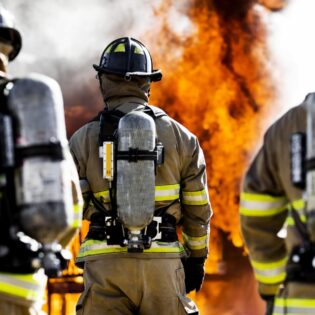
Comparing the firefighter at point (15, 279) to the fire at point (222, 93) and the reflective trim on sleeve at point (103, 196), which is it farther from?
the fire at point (222, 93)

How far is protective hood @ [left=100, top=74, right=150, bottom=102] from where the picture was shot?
253 inches

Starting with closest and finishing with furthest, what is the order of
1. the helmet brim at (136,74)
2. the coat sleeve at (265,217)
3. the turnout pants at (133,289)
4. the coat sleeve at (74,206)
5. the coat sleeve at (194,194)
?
the coat sleeve at (74,206) < the coat sleeve at (265,217) < the turnout pants at (133,289) < the coat sleeve at (194,194) < the helmet brim at (136,74)

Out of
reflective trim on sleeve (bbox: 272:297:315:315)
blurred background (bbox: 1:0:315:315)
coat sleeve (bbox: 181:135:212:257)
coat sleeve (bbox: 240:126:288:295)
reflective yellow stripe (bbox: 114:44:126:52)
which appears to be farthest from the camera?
blurred background (bbox: 1:0:315:315)

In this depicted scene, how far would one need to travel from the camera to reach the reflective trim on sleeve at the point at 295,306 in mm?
4020

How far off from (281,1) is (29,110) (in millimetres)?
7055

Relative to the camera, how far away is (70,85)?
10.4 meters

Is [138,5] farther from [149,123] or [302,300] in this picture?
[302,300]

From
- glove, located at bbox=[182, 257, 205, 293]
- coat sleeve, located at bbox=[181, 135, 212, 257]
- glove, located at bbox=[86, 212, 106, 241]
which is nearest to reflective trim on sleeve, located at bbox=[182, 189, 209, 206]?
coat sleeve, located at bbox=[181, 135, 212, 257]

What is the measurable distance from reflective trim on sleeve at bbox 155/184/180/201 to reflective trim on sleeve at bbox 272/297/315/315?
2061 millimetres

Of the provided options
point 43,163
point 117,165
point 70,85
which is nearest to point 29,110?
point 43,163

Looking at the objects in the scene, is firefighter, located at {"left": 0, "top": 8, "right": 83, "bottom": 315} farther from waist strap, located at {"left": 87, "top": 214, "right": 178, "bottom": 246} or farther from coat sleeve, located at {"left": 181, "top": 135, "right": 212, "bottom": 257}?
coat sleeve, located at {"left": 181, "top": 135, "right": 212, "bottom": 257}

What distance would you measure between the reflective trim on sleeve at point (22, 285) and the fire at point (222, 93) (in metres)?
6.55

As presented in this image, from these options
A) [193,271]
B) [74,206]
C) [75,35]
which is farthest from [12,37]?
[75,35]

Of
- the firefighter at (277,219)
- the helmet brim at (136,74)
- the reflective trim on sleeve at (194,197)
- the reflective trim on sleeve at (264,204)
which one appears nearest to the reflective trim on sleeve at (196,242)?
the reflective trim on sleeve at (194,197)
